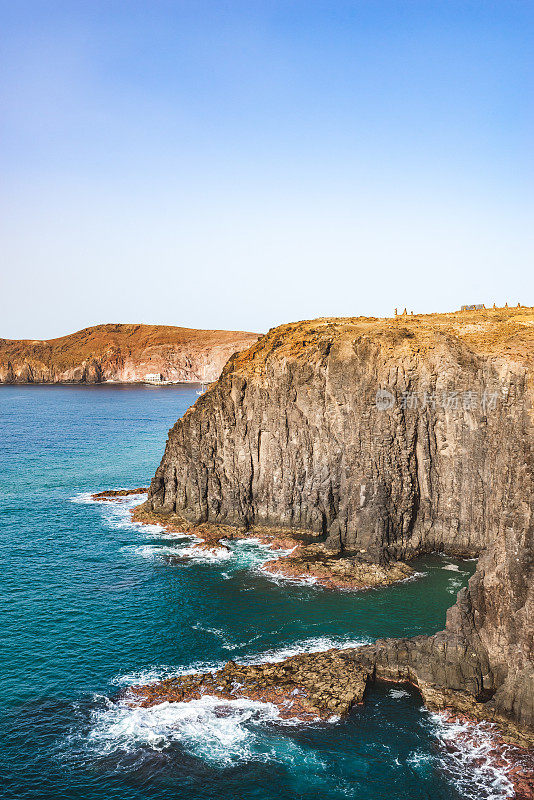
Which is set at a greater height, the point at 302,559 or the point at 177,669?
the point at 302,559

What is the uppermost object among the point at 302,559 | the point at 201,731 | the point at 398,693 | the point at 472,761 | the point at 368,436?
the point at 368,436

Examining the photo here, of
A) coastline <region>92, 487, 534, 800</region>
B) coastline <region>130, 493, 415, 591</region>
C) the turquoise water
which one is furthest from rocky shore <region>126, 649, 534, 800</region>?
coastline <region>130, 493, 415, 591</region>

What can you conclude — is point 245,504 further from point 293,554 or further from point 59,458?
point 59,458

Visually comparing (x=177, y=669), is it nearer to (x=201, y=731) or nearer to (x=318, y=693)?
(x=201, y=731)

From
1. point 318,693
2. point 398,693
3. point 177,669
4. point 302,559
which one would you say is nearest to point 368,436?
point 302,559

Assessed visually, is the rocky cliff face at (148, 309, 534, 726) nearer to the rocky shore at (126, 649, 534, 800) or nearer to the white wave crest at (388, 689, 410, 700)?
the rocky shore at (126, 649, 534, 800)

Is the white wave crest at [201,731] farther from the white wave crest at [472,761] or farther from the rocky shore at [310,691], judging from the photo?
the white wave crest at [472,761]
